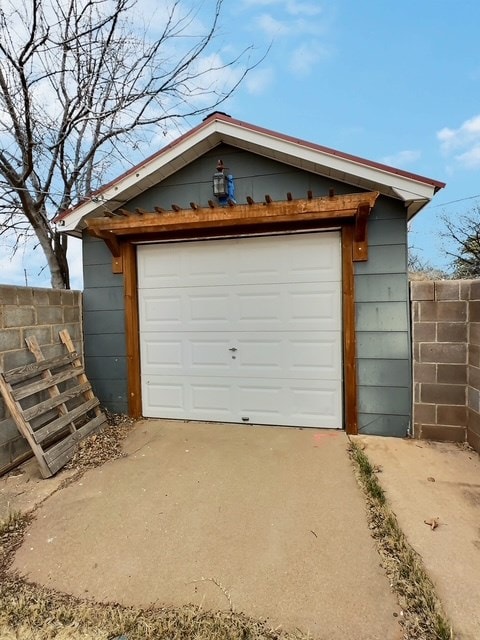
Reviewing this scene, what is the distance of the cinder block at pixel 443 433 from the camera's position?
3.81 metres

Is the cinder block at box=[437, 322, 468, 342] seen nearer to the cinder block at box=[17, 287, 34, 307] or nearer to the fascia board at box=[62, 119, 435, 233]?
the fascia board at box=[62, 119, 435, 233]

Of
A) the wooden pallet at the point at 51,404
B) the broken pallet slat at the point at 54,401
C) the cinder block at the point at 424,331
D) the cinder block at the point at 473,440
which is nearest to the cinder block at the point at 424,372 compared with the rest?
the cinder block at the point at 424,331

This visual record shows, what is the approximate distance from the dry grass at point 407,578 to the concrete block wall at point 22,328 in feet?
11.0

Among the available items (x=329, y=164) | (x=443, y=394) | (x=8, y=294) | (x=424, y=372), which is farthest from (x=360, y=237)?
(x=8, y=294)

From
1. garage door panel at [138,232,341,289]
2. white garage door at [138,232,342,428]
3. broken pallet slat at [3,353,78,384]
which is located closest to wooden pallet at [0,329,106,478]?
broken pallet slat at [3,353,78,384]

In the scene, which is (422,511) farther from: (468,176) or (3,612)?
(468,176)

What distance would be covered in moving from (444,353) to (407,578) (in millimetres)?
2520

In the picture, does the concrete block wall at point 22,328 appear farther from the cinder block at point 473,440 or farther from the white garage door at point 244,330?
the cinder block at point 473,440

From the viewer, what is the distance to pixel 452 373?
3.80 metres

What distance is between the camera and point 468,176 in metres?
15.5

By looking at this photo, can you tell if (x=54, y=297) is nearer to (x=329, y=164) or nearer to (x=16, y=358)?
(x=16, y=358)

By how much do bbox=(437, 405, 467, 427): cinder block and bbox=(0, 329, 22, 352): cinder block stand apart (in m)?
4.57

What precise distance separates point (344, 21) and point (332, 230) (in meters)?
4.27

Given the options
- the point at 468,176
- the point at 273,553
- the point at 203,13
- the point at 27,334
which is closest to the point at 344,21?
the point at 203,13
